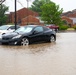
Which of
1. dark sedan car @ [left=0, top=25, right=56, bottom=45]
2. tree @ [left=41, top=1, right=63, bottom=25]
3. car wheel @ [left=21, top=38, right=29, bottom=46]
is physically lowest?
car wheel @ [left=21, top=38, right=29, bottom=46]

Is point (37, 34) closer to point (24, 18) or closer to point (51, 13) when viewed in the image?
point (51, 13)

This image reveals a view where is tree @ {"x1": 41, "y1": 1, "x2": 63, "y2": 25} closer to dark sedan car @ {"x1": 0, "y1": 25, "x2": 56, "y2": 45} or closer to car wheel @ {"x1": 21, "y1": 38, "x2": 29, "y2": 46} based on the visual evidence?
dark sedan car @ {"x1": 0, "y1": 25, "x2": 56, "y2": 45}

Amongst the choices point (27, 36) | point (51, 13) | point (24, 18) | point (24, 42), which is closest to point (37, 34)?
point (27, 36)

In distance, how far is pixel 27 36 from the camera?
19.1 m

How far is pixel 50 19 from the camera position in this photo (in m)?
69.6

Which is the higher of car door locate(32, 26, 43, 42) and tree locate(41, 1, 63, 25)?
tree locate(41, 1, 63, 25)

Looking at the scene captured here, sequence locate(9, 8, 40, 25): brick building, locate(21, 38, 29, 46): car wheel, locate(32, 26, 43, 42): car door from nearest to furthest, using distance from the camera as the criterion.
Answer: locate(21, 38, 29, 46): car wheel < locate(32, 26, 43, 42): car door < locate(9, 8, 40, 25): brick building

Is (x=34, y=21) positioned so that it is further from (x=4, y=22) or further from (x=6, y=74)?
(x=6, y=74)

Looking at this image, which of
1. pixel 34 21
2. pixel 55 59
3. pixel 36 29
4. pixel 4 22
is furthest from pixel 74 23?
pixel 55 59

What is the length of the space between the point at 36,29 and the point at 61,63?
942cm

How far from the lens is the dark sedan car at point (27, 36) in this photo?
1867 centimetres

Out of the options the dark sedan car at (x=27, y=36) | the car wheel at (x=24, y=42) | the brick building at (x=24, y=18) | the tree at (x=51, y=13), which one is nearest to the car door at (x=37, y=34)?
the dark sedan car at (x=27, y=36)

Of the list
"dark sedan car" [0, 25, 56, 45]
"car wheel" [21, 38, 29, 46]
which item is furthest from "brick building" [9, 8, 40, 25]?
"car wheel" [21, 38, 29, 46]

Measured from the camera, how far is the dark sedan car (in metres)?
18.7
